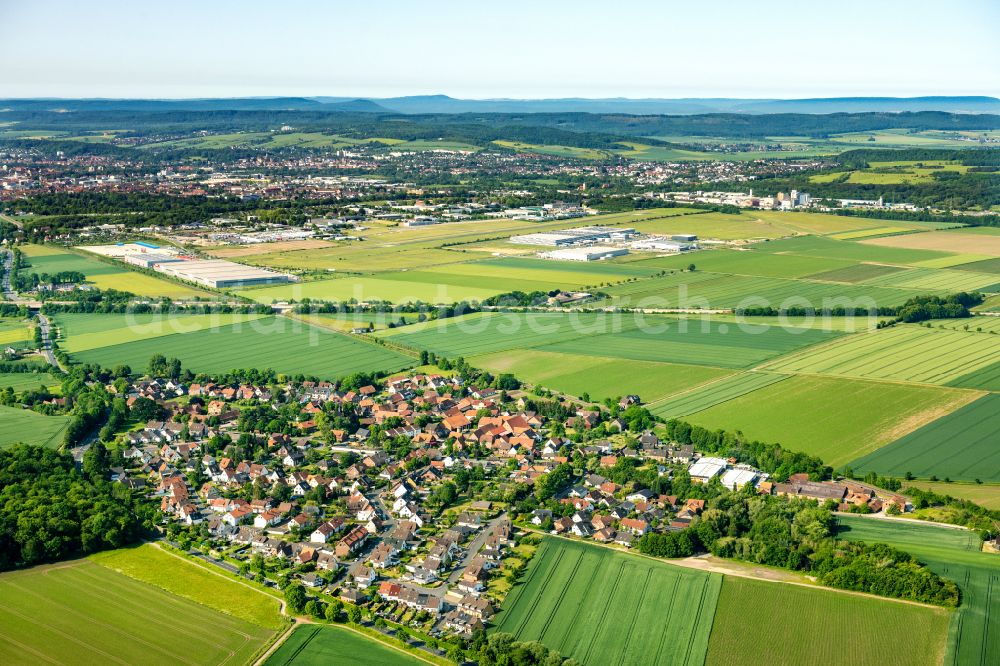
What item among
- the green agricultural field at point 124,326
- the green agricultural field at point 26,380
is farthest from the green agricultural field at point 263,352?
the green agricultural field at point 26,380

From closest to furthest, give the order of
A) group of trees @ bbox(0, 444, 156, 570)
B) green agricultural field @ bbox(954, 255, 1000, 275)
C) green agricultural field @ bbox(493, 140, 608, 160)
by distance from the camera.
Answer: group of trees @ bbox(0, 444, 156, 570)
green agricultural field @ bbox(954, 255, 1000, 275)
green agricultural field @ bbox(493, 140, 608, 160)

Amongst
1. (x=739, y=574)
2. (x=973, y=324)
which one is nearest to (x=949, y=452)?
(x=739, y=574)

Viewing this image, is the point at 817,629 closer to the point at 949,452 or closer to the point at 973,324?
the point at 949,452

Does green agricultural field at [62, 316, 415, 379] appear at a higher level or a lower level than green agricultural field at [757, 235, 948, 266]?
lower

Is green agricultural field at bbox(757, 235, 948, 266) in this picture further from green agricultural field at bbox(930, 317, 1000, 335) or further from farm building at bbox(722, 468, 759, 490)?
farm building at bbox(722, 468, 759, 490)

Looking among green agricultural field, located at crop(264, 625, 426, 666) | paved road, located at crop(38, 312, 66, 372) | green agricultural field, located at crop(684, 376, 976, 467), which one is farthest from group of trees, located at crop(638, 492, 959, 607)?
paved road, located at crop(38, 312, 66, 372)

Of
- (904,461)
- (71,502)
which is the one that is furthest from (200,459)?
(904,461)

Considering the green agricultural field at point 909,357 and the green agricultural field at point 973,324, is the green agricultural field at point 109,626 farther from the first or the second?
the green agricultural field at point 973,324
